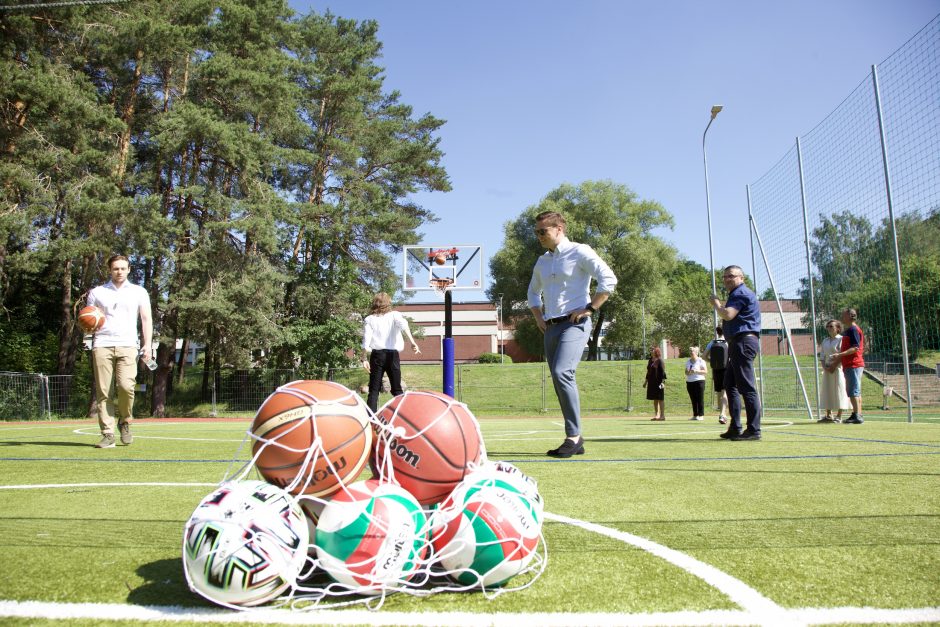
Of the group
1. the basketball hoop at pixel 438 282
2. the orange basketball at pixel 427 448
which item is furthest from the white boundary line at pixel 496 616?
the basketball hoop at pixel 438 282

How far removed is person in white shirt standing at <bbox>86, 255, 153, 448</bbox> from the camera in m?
6.95

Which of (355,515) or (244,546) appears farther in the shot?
(355,515)

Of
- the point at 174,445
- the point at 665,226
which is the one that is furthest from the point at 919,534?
the point at 665,226

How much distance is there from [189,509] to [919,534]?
12.2 ft

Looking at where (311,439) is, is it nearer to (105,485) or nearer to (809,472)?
(105,485)

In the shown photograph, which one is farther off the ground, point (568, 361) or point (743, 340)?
point (743, 340)

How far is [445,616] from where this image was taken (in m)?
1.93

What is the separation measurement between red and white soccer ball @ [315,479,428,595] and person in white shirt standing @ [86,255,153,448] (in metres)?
5.51

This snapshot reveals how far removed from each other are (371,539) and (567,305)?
3.72 metres

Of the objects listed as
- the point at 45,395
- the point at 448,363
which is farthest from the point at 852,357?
the point at 45,395

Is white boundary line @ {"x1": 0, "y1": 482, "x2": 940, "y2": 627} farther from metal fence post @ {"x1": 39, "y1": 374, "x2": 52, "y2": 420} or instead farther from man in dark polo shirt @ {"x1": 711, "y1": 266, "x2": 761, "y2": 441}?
metal fence post @ {"x1": 39, "y1": 374, "x2": 52, "y2": 420}

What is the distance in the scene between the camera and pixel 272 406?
8.52 feet

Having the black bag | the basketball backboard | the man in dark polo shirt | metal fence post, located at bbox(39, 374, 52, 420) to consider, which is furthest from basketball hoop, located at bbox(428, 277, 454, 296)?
metal fence post, located at bbox(39, 374, 52, 420)

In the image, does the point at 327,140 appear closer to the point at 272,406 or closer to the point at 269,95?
the point at 269,95
